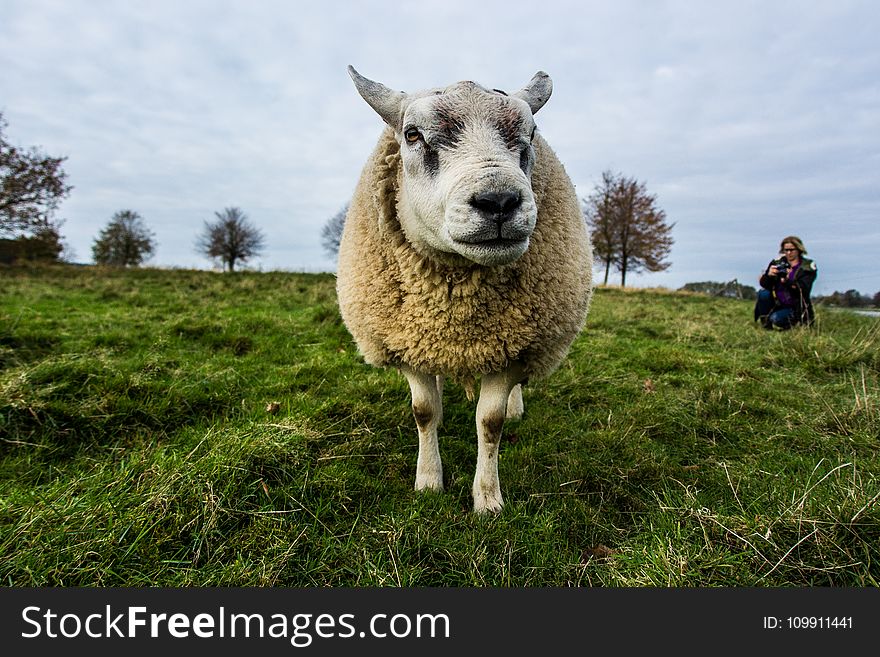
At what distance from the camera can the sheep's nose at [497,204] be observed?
1.88 metres

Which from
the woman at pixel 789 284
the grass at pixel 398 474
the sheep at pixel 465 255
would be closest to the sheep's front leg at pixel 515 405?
the grass at pixel 398 474

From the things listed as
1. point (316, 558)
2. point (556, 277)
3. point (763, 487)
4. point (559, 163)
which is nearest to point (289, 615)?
point (316, 558)

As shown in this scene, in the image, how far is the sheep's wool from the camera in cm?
251

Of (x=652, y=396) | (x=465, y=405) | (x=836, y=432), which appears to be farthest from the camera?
(x=652, y=396)

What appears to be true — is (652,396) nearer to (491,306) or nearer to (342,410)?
(491,306)

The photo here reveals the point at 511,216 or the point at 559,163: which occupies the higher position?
the point at 559,163

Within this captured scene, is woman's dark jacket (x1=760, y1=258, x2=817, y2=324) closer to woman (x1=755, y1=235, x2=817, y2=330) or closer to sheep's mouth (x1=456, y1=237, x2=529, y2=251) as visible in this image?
woman (x1=755, y1=235, x2=817, y2=330)

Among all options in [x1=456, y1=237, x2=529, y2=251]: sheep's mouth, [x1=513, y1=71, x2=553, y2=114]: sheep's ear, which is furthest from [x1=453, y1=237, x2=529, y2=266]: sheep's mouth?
[x1=513, y1=71, x2=553, y2=114]: sheep's ear

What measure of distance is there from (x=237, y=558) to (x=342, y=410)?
1633 millimetres

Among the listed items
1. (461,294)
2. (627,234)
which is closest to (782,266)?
(461,294)

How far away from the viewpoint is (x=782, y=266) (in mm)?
8734

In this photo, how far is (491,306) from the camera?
8.22 feet

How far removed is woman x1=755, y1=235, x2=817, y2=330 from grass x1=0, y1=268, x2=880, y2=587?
3439 mm

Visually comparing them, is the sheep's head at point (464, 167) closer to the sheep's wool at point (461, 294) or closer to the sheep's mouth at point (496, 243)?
the sheep's mouth at point (496, 243)
